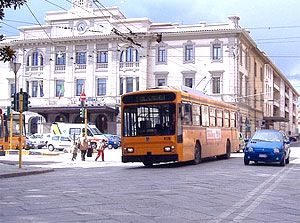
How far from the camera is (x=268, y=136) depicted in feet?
80.2

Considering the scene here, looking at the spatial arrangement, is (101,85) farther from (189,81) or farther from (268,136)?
(268,136)

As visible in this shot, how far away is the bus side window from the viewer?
21953 mm

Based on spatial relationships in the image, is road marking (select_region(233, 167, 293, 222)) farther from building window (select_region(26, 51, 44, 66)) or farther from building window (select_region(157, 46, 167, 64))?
building window (select_region(26, 51, 44, 66))

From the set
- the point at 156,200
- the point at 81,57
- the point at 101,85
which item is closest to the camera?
the point at 156,200

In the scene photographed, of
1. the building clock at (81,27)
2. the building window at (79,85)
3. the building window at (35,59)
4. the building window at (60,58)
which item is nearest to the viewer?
the building clock at (81,27)

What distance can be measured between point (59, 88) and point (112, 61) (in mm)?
7708

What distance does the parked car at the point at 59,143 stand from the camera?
48528mm

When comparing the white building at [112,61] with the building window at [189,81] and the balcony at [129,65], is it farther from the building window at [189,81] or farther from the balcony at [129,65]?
the balcony at [129,65]

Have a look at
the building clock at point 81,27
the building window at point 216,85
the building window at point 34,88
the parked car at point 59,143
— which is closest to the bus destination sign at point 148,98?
the parked car at point 59,143

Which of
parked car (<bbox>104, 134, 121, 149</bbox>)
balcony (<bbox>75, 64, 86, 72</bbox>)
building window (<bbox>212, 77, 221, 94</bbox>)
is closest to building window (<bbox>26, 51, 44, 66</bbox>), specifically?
balcony (<bbox>75, 64, 86, 72</bbox>)

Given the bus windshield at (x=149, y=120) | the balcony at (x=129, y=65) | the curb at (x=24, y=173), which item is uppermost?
the balcony at (x=129, y=65)

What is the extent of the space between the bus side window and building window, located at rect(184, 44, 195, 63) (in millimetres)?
41864

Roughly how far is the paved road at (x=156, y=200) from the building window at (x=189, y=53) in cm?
4755

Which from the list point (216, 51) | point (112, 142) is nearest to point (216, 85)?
point (216, 51)
